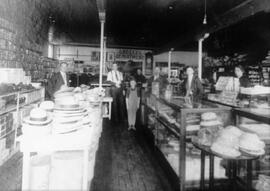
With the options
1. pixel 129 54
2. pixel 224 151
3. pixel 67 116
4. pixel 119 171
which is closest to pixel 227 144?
pixel 224 151

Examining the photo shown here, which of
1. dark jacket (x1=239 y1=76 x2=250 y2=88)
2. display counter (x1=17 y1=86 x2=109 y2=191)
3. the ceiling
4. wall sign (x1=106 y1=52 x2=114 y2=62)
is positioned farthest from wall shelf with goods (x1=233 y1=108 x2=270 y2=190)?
wall sign (x1=106 y1=52 x2=114 y2=62)

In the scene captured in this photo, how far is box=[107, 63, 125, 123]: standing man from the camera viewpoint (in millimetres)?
7816

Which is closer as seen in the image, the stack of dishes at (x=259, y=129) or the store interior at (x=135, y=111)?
the store interior at (x=135, y=111)

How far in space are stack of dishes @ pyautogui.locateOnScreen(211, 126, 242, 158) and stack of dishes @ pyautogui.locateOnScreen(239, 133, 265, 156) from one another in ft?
0.19

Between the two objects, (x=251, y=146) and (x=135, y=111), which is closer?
(x=251, y=146)

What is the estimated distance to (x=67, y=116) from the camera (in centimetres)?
223

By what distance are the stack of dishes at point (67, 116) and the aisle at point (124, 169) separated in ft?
3.98

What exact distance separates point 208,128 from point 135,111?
12.5ft

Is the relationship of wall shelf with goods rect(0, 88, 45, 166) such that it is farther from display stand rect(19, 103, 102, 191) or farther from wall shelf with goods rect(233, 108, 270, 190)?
wall shelf with goods rect(233, 108, 270, 190)

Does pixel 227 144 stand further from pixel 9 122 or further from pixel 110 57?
pixel 110 57

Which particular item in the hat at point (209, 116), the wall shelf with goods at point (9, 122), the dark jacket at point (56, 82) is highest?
the dark jacket at point (56, 82)

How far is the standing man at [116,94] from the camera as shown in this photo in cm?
782

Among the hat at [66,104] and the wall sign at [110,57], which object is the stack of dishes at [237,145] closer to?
the hat at [66,104]

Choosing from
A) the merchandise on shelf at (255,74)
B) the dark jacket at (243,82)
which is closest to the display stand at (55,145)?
the dark jacket at (243,82)
